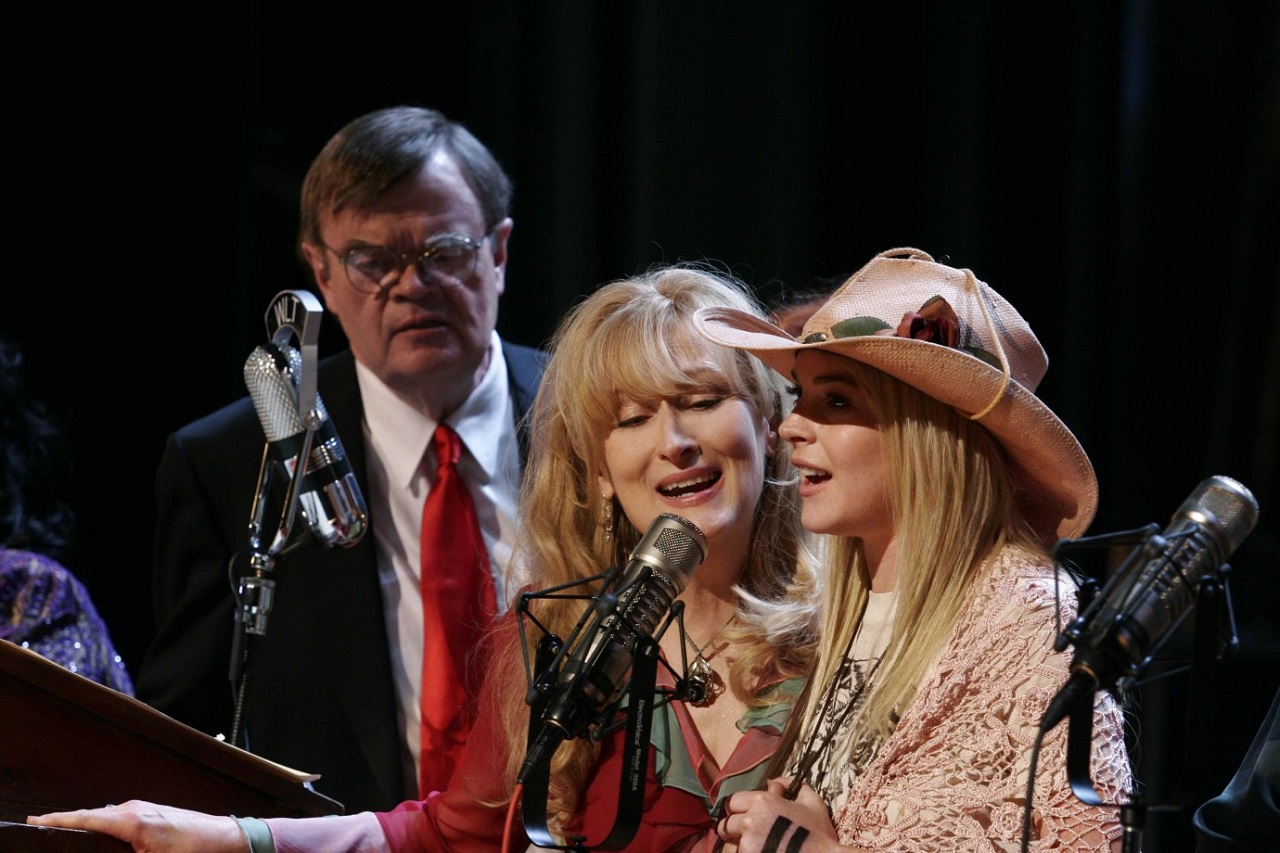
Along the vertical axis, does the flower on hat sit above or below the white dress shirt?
above

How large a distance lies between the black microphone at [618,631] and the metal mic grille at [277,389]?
986mm

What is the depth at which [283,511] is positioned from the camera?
2.68m

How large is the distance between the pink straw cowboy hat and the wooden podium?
3.08 feet

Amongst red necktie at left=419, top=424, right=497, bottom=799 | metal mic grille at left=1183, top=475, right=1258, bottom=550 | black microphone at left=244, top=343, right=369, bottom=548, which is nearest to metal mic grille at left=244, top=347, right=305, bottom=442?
black microphone at left=244, top=343, right=369, bottom=548

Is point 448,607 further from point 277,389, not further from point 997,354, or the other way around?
point 997,354

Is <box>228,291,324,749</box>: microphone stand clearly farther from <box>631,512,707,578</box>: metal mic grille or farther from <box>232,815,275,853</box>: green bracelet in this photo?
A: <box>631,512,707,578</box>: metal mic grille

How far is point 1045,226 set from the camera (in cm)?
350

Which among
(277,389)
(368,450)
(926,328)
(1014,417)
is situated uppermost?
(926,328)

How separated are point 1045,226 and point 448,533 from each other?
146 cm

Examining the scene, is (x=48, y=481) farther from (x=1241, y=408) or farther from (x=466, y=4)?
(x=1241, y=408)

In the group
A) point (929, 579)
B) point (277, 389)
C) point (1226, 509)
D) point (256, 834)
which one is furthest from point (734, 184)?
point (1226, 509)

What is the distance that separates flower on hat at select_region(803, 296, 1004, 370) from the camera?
2.09 metres

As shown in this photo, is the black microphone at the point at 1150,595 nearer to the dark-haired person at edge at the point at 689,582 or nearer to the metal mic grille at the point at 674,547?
the metal mic grille at the point at 674,547

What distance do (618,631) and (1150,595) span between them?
1.91 ft
